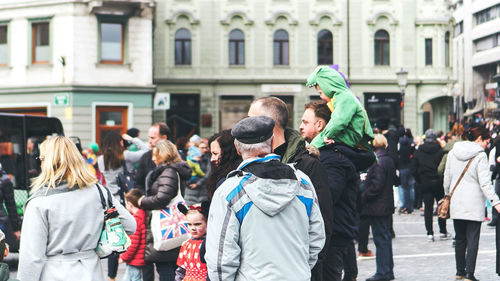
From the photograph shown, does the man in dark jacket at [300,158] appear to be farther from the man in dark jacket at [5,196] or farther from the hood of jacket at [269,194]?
the man in dark jacket at [5,196]

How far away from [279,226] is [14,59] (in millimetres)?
29675

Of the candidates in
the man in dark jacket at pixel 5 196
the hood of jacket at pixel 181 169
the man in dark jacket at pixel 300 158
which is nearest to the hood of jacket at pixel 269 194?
the man in dark jacket at pixel 300 158

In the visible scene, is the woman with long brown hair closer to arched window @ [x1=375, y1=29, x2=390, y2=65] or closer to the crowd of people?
the crowd of people

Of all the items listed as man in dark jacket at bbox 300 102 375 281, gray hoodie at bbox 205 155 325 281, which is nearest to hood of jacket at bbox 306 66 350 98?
man in dark jacket at bbox 300 102 375 281

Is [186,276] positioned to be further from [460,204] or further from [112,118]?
[112,118]

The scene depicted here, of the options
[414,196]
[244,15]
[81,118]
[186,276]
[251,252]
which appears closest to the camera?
[251,252]

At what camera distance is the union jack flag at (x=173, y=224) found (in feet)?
25.5

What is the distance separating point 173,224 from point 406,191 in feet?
42.9

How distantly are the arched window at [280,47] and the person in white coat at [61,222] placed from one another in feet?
123

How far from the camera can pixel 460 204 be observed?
378 inches

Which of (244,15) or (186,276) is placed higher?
(244,15)

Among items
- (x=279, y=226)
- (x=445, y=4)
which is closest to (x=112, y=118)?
(x=445, y=4)

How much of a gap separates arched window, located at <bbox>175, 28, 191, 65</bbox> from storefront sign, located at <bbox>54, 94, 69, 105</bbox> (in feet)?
38.4

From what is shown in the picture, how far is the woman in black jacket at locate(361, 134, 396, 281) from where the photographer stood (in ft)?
33.1
